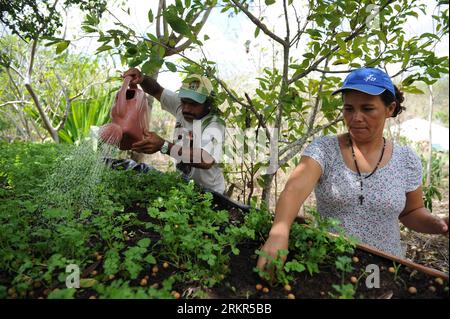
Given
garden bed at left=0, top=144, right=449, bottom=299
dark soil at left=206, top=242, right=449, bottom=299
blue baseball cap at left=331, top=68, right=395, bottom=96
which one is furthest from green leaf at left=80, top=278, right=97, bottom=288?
blue baseball cap at left=331, top=68, right=395, bottom=96

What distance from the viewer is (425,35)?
5.61 ft

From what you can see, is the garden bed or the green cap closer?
the garden bed

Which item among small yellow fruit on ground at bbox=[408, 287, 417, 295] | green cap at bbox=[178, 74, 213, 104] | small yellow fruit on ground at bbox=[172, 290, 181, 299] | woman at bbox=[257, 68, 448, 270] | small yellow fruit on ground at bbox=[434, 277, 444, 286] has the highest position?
green cap at bbox=[178, 74, 213, 104]

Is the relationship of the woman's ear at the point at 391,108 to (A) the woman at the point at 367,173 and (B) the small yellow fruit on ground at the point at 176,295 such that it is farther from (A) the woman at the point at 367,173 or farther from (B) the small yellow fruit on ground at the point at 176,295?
(B) the small yellow fruit on ground at the point at 176,295

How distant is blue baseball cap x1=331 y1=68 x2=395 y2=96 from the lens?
1450mm

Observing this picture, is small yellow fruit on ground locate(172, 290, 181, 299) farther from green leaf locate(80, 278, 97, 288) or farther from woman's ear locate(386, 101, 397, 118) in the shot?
woman's ear locate(386, 101, 397, 118)

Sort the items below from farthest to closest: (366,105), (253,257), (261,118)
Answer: (261,118), (366,105), (253,257)

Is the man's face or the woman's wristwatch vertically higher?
the man's face

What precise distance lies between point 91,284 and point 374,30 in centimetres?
182

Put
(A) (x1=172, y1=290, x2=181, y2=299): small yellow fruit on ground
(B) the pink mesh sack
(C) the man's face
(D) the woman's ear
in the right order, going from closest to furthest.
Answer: (A) (x1=172, y1=290, x2=181, y2=299): small yellow fruit on ground, (D) the woman's ear, (B) the pink mesh sack, (C) the man's face

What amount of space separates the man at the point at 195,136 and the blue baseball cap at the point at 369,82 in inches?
29.7

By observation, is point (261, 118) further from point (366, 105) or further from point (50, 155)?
point (50, 155)
